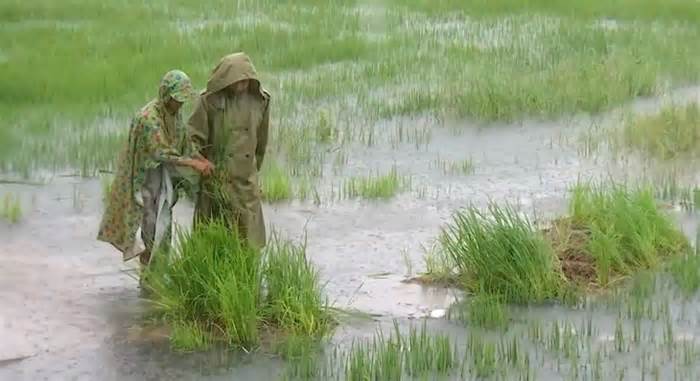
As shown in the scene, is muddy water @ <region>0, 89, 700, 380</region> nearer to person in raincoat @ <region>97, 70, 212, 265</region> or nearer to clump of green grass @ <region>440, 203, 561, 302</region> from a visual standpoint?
clump of green grass @ <region>440, 203, 561, 302</region>

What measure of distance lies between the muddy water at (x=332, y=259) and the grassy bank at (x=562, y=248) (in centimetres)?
17

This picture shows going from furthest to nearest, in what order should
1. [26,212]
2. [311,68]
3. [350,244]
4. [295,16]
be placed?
[295,16] → [311,68] → [26,212] → [350,244]

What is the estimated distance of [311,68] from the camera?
499 inches

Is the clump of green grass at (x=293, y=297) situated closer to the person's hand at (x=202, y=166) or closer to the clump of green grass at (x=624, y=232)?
the person's hand at (x=202, y=166)

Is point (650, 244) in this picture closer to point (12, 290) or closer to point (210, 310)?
point (210, 310)

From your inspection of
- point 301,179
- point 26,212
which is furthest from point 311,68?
point 26,212

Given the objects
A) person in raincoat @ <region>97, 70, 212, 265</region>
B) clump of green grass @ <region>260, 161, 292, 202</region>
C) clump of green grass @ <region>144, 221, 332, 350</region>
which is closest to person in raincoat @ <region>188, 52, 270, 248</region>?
person in raincoat @ <region>97, 70, 212, 265</region>

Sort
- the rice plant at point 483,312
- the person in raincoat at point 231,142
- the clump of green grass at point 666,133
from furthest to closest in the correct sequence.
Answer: the clump of green grass at point 666,133, the person in raincoat at point 231,142, the rice plant at point 483,312

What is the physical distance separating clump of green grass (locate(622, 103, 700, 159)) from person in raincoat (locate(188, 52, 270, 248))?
4.27 metres

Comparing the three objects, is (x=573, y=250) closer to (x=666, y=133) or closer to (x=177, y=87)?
(x=177, y=87)

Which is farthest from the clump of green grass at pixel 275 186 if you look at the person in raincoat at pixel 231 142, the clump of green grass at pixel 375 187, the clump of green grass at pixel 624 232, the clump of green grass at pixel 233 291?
the clump of green grass at pixel 233 291

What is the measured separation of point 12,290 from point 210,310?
1.33 metres

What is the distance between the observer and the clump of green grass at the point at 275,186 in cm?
823

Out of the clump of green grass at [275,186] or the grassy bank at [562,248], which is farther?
the clump of green grass at [275,186]
